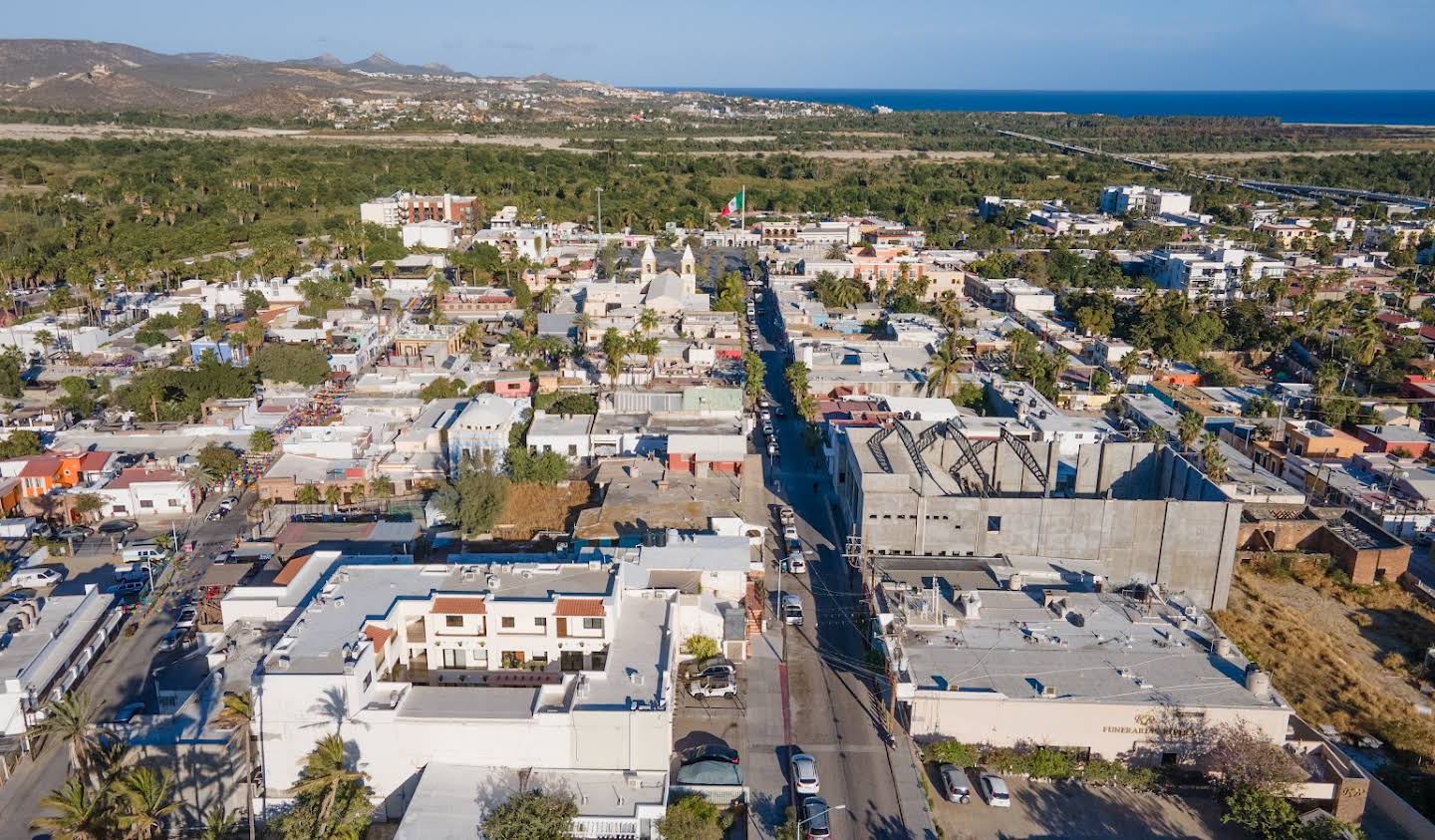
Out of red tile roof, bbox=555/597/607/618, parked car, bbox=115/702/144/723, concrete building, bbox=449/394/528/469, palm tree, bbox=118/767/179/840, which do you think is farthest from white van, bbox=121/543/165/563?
red tile roof, bbox=555/597/607/618

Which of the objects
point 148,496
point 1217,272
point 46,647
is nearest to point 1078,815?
point 46,647

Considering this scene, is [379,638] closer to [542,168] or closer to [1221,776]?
[1221,776]

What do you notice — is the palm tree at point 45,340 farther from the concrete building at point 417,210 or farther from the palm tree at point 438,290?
the concrete building at point 417,210

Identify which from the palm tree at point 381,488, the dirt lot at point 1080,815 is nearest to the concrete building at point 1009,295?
the palm tree at point 381,488

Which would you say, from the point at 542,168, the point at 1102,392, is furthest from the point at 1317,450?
the point at 542,168

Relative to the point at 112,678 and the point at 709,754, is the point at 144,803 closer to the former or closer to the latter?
the point at 112,678

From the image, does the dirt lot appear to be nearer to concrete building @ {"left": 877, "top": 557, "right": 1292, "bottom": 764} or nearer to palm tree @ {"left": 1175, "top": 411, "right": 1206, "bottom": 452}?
concrete building @ {"left": 877, "top": 557, "right": 1292, "bottom": 764}
